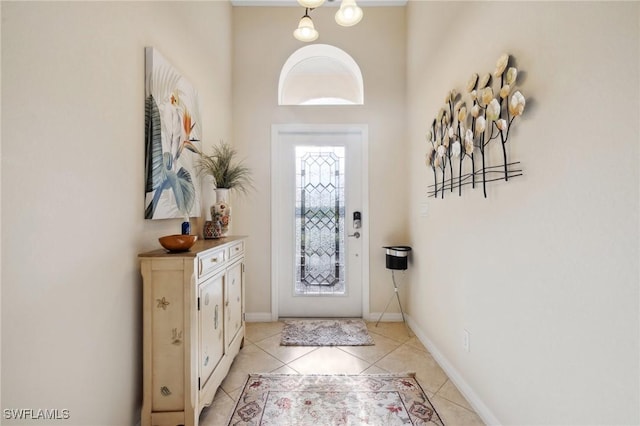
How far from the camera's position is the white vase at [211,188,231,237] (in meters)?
2.32

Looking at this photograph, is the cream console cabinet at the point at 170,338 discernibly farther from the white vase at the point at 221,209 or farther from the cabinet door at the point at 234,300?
the white vase at the point at 221,209

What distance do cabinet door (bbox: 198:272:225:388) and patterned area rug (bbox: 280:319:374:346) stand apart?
925 millimetres

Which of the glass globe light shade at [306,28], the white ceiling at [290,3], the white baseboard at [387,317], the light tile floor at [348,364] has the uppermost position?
the white ceiling at [290,3]

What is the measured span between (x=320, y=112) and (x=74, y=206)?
2555 mm

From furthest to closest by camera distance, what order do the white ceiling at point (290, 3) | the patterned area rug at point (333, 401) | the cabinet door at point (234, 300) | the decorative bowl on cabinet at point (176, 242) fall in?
1. the white ceiling at point (290, 3)
2. the cabinet door at point (234, 300)
3. the patterned area rug at point (333, 401)
4. the decorative bowl on cabinet at point (176, 242)

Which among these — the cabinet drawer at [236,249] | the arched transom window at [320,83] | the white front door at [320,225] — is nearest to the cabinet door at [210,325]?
the cabinet drawer at [236,249]

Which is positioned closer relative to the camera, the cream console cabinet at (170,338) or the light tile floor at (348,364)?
the cream console cabinet at (170,338)

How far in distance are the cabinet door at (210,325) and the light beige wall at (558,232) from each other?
5.28 feet

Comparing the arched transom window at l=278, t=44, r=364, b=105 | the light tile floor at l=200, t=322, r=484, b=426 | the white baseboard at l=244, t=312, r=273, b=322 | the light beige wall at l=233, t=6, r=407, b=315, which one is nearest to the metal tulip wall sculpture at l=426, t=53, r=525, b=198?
the light beige wall at l=233, t=6, r=407, b=315

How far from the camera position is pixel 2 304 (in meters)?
0.88

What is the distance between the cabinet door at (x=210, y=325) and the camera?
158cm

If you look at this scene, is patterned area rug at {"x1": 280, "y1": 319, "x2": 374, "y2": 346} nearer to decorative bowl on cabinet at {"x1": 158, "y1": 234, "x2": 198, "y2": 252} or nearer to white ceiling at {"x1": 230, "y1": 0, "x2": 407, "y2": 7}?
decorative bowl on cabinet at {"x1": 158, "y1": 234, "x2": 198, "y2": 252}

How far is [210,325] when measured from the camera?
1727 mm

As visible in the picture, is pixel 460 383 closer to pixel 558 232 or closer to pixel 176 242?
pixel 558 232
